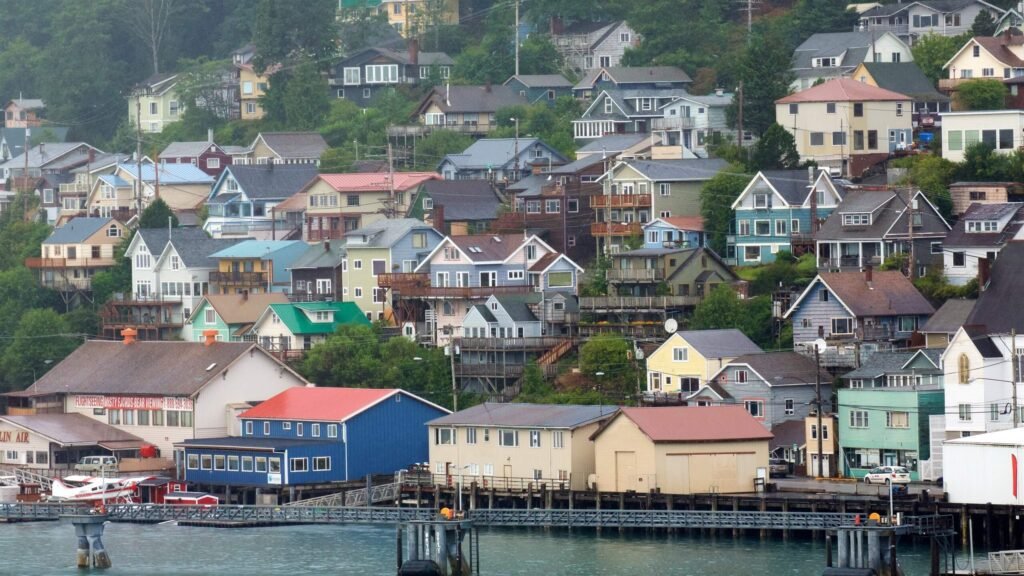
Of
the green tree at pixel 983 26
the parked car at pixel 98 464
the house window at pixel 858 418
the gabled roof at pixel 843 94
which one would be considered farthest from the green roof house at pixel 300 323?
the green tree at pixel 983 26

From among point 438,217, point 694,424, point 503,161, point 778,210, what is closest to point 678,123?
point 503,161

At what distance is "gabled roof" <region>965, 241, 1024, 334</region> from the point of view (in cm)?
6994

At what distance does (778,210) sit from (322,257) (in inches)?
765

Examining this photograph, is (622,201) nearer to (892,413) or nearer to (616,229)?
(616,229)

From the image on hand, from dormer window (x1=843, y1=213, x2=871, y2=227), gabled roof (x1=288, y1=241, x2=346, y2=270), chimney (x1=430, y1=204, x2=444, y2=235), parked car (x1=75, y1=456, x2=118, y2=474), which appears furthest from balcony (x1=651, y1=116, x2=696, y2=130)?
parked car (x1=75, y1=456, x2=118, y2=474)

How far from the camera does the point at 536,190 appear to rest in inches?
3868

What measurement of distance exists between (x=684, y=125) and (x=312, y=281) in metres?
18.6

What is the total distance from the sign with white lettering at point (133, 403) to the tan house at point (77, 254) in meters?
20.6

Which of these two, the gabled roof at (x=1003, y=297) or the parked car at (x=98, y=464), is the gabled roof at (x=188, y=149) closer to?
the parked car at (x=98, y=464)

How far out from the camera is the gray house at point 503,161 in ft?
348

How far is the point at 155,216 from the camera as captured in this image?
10556cm

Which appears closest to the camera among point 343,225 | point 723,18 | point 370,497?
point 370,497

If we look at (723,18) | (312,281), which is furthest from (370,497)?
(723,18)

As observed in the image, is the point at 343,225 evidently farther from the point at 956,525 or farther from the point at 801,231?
the point at 956,525
